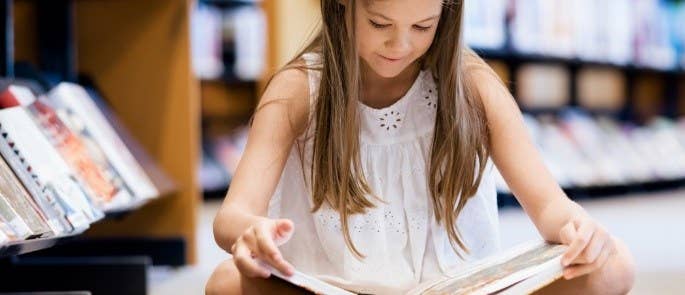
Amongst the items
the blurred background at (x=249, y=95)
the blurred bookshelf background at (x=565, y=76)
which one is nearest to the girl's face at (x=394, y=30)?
the blurred background at (x=249, y=95)

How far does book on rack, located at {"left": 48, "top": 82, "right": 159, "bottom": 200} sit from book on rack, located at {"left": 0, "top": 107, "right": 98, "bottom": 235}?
0.33 meters

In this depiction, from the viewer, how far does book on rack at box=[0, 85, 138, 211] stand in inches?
68.2

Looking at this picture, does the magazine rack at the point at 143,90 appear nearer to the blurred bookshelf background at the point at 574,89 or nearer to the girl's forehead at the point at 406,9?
the blurred bookshelf background at the point at 574,89

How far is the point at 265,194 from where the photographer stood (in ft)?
4.42

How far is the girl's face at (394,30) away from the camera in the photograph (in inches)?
52.4

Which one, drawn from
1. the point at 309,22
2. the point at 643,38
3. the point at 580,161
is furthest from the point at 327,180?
the point at 643,38

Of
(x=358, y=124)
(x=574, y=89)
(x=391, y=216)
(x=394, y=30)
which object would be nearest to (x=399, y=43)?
(x=394, y=30)

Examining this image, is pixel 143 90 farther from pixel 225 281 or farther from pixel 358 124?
pixel 225 281

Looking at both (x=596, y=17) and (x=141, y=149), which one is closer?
(x=141, y=149)

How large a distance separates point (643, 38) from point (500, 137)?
13.4ft

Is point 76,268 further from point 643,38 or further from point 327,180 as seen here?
point 643,38

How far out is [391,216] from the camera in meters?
1.54

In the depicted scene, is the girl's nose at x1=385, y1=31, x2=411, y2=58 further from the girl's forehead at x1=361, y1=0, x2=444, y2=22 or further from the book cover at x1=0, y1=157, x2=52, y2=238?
the book cover at x1=0, y1=157, x2=52, y2=238

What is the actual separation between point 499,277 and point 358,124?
0.42 metres
